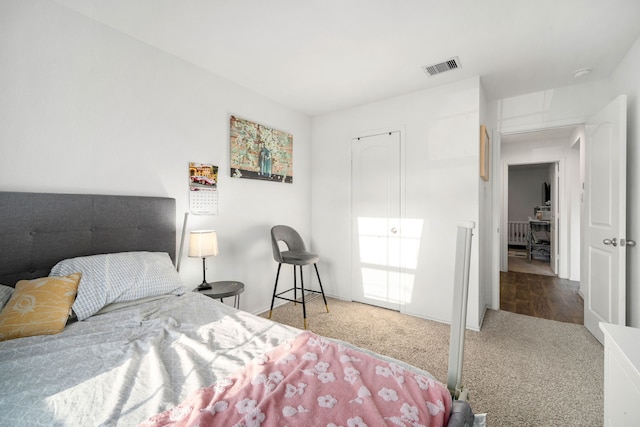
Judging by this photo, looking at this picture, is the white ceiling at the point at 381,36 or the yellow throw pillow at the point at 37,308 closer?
the yellow throw pillow at the point at 37,308

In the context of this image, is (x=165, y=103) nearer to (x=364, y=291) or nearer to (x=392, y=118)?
(x=392, y=118)

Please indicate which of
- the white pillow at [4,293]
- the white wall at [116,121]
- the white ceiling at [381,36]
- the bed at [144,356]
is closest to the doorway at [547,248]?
the white ceiling at [381,36]

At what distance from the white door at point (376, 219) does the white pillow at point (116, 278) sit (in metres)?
2.25

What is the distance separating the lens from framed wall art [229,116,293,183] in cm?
289

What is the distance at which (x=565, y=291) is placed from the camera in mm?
3994

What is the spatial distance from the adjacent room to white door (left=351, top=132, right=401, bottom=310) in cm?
3

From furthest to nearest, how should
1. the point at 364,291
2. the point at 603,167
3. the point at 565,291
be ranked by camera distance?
the point at 565,291 → the point at 364,291 → the point at 603,167

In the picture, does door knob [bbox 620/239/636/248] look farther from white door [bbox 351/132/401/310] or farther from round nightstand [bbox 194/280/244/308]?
round nightstand [bbox 194/280/244/308]

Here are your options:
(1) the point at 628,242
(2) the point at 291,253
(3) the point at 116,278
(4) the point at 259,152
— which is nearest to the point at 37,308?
(3) the point at 116,278

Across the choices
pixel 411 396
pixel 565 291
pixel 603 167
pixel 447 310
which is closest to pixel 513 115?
pixel 603 167

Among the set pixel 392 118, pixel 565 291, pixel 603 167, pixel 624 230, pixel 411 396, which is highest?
pixel 392 118

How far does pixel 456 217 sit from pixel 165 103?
299 centimetres

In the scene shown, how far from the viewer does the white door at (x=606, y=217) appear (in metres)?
2.19

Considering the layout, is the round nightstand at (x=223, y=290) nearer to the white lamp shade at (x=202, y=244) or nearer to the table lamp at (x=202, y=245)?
the table lamp at (x=202, y=245)
